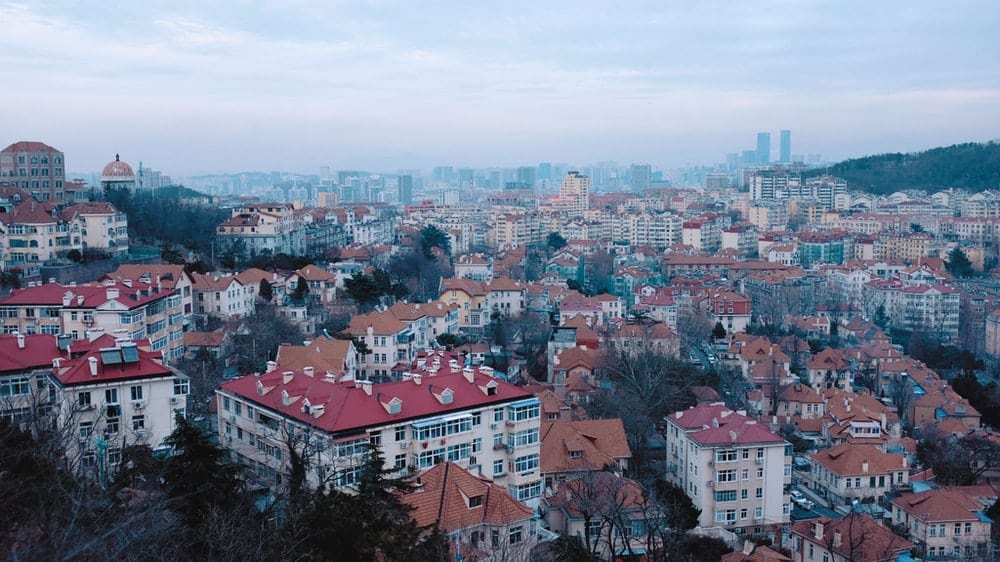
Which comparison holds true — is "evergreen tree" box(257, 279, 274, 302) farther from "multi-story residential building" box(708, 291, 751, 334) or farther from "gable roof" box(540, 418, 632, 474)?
"multi-story residential building" box(708, 291, 751, 334)

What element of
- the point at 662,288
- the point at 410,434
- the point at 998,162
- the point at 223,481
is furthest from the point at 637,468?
the point at 998,162

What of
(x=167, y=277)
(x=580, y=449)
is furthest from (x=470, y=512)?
(x=167, y=277)

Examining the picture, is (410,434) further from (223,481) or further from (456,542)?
(223,481)

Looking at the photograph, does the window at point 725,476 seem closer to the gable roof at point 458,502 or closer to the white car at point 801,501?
the white car at point 801,501

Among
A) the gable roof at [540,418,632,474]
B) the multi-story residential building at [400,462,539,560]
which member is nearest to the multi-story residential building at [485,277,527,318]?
the gable roof at [540,418,632,474]

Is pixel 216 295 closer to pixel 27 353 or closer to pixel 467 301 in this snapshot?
pixel 467 301

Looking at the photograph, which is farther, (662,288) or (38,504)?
(662,288)

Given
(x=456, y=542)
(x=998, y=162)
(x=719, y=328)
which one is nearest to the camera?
(x=456, y=542)
